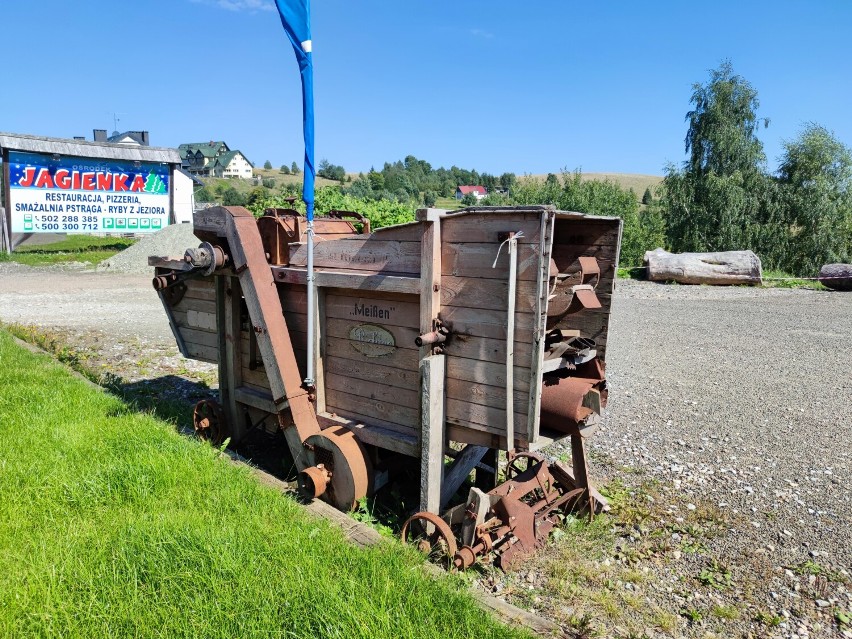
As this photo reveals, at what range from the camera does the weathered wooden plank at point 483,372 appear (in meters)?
3.53

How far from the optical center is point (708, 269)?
63.9 ft

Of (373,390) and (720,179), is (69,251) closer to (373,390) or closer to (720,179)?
(373,390)

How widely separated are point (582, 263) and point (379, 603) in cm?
262

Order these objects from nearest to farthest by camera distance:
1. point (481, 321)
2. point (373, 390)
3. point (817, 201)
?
point (481, 321) → point (373, 390) → point (817, 201)

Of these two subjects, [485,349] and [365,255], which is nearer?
[485,349]

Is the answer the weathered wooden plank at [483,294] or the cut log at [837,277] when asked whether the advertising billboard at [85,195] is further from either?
the cut log at [837,277]

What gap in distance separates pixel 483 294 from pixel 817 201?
31.9m

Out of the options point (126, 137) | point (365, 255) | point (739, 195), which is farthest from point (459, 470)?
point (126, 137)

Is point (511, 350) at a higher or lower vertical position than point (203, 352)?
higher

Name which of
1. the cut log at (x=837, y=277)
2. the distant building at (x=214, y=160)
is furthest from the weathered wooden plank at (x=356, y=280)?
the distant building at (x=214, y=160)

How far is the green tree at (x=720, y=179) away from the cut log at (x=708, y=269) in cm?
1128

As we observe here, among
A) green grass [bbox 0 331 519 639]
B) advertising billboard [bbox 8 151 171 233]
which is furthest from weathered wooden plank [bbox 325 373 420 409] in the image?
advertising billboard [bbox 8 151 171 233]

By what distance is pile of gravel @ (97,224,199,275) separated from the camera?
2055cm

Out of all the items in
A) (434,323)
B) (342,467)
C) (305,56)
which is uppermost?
(305,56)
